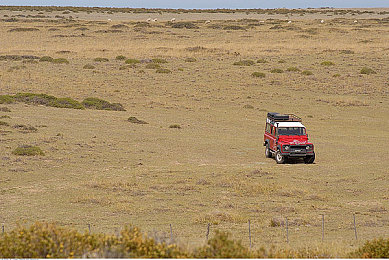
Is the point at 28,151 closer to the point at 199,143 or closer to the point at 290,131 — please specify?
the point at 199,143

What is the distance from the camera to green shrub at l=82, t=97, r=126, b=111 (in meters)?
39.8

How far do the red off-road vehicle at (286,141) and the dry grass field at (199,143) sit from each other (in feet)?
1.90

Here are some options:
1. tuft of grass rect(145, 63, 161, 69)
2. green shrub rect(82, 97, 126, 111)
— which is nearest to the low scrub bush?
green shrub rect(82, 97, 126, 111)

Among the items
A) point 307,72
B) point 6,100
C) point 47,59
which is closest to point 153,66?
point 47,59

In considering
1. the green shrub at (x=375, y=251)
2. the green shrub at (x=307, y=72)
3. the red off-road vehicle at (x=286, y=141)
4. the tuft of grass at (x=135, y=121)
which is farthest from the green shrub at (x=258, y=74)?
the green shrub at (x=375, y=251)

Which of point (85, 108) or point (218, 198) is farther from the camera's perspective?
point (85, 108)

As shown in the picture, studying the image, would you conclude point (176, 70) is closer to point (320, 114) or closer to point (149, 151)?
point (320, 114)

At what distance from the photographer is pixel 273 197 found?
19844 mm

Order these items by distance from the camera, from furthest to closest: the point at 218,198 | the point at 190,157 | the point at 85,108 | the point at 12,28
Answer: the point at 12,28 < the point at 85,108 < the point at 190,157 < the point at 218,198

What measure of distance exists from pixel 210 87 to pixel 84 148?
22999 millimetres

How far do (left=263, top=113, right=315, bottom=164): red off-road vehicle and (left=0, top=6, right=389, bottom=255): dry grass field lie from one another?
580 mm

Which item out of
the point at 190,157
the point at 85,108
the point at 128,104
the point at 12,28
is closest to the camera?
the point at 190,157

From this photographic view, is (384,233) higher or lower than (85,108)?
higher

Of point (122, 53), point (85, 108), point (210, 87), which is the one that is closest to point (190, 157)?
point (85, 108)
